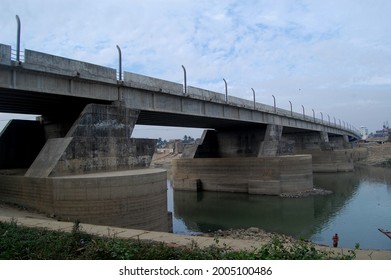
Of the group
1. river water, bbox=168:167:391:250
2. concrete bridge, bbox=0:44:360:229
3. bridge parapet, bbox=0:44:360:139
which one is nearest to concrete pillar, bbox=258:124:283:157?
concrete bridge, bbox=0:44:360:229

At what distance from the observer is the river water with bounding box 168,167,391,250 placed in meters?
20.0

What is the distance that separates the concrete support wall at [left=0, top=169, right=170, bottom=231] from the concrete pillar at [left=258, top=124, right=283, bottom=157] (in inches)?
865

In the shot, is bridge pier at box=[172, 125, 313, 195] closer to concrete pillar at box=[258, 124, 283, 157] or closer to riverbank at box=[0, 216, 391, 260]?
concrete pillar at box=[258, 124, 283, 157]

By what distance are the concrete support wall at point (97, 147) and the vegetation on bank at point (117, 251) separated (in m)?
8.40

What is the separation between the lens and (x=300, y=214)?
87.7 feet

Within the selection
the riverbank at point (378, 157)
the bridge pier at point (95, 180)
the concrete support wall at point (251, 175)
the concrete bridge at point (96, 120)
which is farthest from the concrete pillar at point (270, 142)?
the riverbank at point (378, 157)

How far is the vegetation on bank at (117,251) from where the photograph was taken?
5.14 m

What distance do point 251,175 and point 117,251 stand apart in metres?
31.2

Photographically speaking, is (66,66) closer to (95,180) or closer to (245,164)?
(95,180)

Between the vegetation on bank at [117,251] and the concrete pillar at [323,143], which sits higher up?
the concrete pillar at [323,143]

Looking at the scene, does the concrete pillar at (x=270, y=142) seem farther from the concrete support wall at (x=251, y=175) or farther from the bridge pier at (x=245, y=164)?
the concrete support wall at (x=251, y=175)

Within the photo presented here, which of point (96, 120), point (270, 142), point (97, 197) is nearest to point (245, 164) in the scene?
point (270, 142)

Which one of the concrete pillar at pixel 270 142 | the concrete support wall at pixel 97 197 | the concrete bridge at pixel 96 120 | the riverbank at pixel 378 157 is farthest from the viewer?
the riverbank at pixel 378 157

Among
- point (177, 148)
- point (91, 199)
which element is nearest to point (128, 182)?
point (91, 199)
